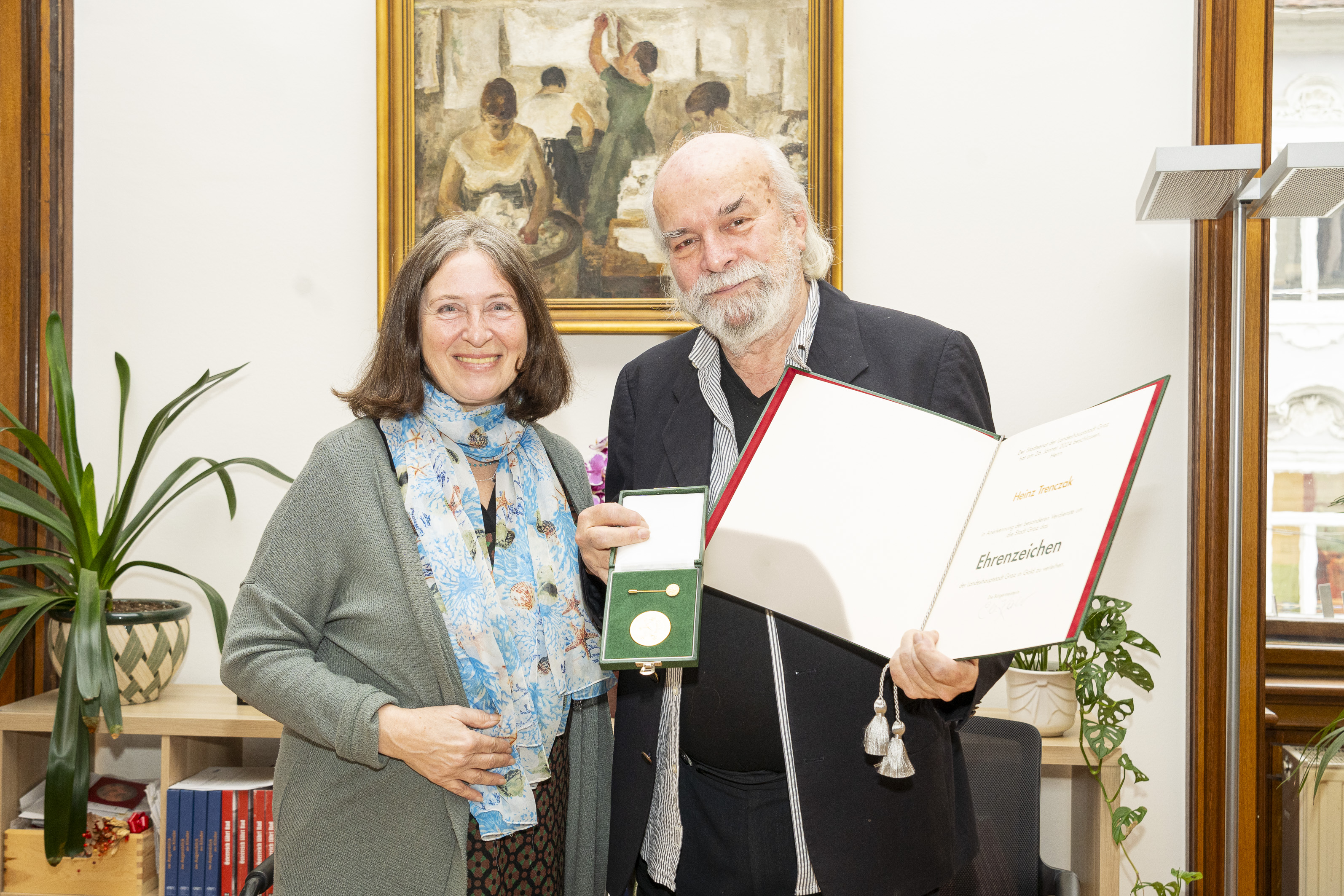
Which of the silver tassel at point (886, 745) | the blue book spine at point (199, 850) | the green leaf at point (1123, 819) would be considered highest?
the silver tassel at point (886, 745)

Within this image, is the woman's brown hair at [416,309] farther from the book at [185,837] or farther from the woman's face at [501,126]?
the book at [185,837]

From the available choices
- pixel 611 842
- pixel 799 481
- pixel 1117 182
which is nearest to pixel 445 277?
pixel 799 481

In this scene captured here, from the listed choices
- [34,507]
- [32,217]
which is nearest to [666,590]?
[34,507]

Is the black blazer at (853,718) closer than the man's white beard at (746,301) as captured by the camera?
Yes

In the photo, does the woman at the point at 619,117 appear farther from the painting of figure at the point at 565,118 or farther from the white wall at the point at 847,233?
the white wall at the point at 847,233

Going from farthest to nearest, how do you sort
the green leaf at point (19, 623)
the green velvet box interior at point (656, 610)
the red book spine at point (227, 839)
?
the red book spine at point (227, 839), the green leaf at point (19, 623), the green velvet box interior at point (656, 610)

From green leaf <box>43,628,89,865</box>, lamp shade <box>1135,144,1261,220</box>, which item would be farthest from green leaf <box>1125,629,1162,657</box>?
green leaf <box>43,628,89,865</box>

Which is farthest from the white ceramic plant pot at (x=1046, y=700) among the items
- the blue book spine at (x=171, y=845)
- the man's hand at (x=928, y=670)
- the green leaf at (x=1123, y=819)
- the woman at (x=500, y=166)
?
the blue book spine at (x=171, y=845)

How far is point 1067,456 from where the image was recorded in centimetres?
99

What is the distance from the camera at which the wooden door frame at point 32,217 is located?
260 centimetres

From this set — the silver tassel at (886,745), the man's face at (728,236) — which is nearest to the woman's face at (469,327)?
the man's face at (728,236)

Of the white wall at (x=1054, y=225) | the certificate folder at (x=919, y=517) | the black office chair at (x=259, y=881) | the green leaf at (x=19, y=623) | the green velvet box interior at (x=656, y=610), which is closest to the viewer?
the certificate folder at (x=919, y=517)

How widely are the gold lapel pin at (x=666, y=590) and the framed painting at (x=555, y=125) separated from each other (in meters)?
1.45

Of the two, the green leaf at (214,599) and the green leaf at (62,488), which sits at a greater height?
the green leaf at (62,488)
